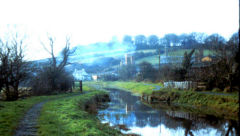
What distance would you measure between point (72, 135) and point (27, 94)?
77.0ft

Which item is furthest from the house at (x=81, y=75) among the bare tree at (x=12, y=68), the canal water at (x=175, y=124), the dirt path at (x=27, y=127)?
the dirt path at (x=27, y=127)

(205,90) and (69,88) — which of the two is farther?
(69,88)

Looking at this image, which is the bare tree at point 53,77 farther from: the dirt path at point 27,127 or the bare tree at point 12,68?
the dirt path at point 27,127

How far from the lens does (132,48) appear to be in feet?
317

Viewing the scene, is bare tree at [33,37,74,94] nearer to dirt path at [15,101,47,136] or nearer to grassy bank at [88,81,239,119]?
grassy bank at [88,81,239,119]

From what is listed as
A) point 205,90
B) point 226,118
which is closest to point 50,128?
point 226,118

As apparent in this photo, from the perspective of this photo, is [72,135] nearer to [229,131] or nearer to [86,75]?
[229,131]

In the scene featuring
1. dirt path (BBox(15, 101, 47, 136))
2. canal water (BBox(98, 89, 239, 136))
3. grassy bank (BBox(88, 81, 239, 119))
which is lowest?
canal water (BBox(98, 89, 239, 136))

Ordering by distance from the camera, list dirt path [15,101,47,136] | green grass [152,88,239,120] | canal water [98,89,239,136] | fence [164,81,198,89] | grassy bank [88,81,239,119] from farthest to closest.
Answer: fence [164,81,198,89], grassy bank [88,81,239,119], green grass [152,88,239,120], canal water [98,89,239,136], dirt path [15,101,47,136]

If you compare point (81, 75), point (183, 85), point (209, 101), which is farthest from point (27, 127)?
point (81, 75)

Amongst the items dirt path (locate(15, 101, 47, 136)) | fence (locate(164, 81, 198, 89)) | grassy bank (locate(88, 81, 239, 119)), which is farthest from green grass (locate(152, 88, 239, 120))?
dirt path (locate(15, 101, 47, 136))

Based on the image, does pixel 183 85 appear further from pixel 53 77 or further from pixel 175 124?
pixel 53 77

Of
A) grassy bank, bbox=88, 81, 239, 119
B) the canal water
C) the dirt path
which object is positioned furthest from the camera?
grassy bank, bbox=88, 81, 239, 119

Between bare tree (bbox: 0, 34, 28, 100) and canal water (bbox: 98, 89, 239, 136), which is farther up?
bare tree (bbox: 0, 34, 28, 100)
